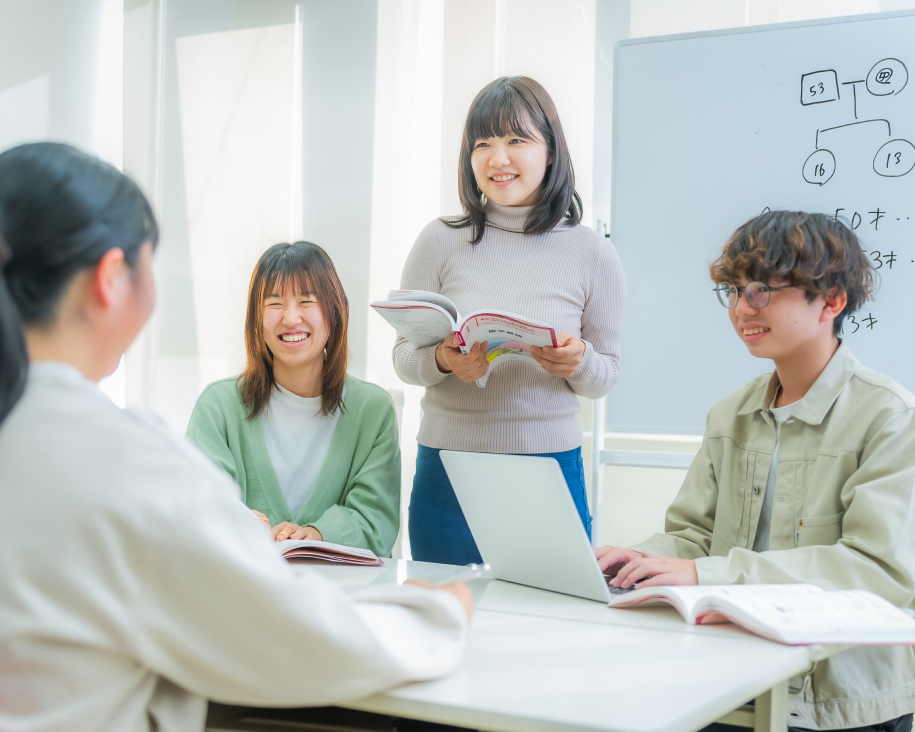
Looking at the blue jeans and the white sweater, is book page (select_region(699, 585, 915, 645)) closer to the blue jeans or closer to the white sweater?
the white sweater

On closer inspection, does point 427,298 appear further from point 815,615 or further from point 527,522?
point 815,615

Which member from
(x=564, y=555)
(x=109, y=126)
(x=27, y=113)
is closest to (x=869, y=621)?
(x=564, y=555)

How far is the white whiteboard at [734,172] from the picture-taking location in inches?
82.0

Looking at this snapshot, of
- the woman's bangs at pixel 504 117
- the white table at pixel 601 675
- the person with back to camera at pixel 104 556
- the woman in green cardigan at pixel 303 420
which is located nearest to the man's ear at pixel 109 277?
the person with back to camera at pixel 104 556

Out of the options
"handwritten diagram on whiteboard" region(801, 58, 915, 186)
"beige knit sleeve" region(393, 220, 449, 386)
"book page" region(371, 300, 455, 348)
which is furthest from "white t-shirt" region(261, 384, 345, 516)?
"handwritten diagram on whiteboard" region(801, 58, 915, 186)

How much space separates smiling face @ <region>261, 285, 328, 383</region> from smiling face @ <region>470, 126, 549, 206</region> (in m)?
0.48

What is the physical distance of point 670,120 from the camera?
2297 mm

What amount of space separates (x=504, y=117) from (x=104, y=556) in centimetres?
134

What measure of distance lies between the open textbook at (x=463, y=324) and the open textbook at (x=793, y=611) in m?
0.54

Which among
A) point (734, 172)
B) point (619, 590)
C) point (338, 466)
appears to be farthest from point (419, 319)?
point (734, 172)

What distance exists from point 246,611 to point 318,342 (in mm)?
1222

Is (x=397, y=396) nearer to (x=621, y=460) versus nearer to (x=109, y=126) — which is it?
(x=621, y=460)

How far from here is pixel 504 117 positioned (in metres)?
1.74

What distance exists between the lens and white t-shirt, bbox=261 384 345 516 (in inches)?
69.9
